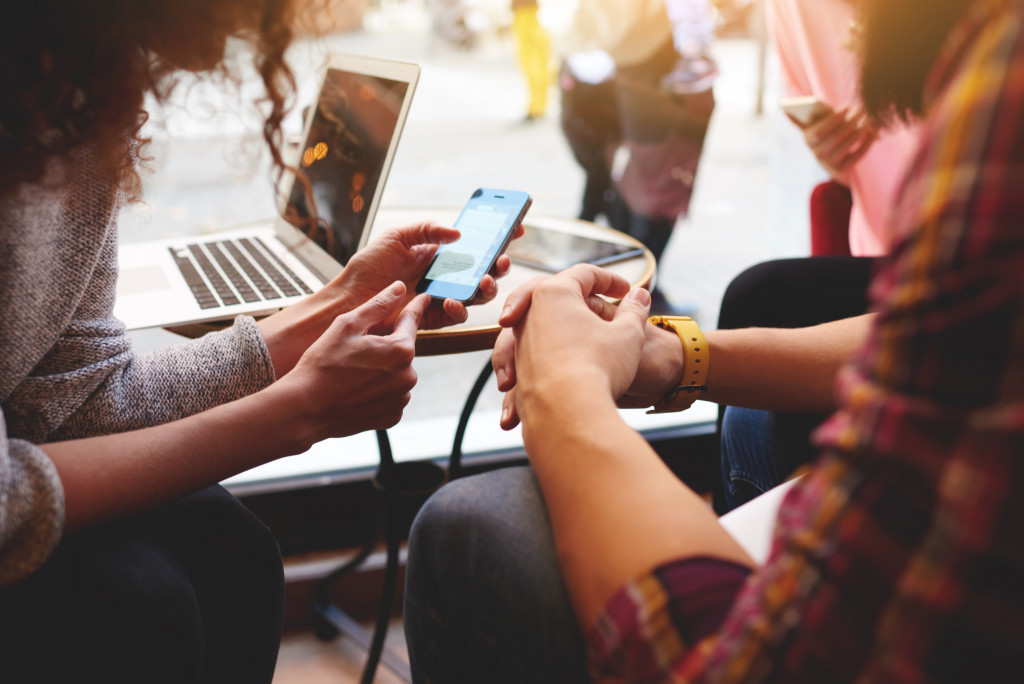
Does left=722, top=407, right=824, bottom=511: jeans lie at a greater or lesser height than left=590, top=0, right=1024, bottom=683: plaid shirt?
lesser

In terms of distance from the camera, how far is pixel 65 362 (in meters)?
0.76

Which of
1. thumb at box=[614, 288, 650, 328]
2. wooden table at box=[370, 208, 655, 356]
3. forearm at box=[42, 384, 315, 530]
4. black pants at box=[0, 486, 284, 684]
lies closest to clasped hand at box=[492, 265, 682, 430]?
thumb at box=[614, 288, 650, 328]

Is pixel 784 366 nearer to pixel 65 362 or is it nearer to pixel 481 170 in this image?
pixel 65 362

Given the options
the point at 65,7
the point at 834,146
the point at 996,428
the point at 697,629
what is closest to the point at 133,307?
the point at 65,7

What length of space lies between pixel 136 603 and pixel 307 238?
520 mm

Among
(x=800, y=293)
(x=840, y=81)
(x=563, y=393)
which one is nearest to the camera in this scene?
(x=563, y=393)

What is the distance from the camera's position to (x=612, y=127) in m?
2.19

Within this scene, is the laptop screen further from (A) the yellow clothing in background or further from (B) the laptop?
(A) the yellow clothing in background

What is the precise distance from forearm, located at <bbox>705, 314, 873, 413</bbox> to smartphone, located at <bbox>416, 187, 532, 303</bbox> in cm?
31

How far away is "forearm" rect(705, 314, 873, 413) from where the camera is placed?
86cm

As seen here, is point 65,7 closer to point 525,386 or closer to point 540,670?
point 525,386

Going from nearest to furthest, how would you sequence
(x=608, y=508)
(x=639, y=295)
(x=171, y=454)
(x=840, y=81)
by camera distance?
(x=608, y=508), (x=171, y=454), (x=639, y=295), (x=840, y=81)

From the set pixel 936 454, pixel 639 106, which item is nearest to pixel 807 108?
pixel 639 106

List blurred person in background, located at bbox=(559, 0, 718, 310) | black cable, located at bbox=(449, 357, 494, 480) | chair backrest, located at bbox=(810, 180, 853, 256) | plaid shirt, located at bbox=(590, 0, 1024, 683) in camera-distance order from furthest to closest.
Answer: blurred person in background, located at bbox=(559, 0, 718, 310) < chair backrest, located at bbox=(810, 180, 853, 256) < black cable, located at bbox=(449, 357, 494, 480) < plaid shirt, located at bbox=(590, 0, 1024, 683)
